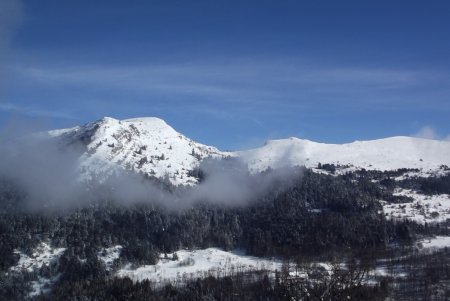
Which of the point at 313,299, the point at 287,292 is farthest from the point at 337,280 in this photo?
the point at 287,292

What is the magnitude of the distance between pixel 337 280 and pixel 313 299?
3.65m

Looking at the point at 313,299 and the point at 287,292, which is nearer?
the point at 313,299

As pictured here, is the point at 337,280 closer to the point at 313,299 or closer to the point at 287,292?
the point at 313,299

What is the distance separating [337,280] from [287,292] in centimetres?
859

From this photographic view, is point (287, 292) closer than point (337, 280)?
No

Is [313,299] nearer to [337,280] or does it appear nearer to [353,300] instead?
[337,280]

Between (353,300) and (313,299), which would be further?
(353,300)

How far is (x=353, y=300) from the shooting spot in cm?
6894

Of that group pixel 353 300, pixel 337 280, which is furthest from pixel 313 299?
pixel 353 300

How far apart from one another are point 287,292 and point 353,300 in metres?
8.30

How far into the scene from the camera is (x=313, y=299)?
62.8 m

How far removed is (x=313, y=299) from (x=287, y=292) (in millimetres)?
7520

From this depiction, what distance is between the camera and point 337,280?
63.7 metres
